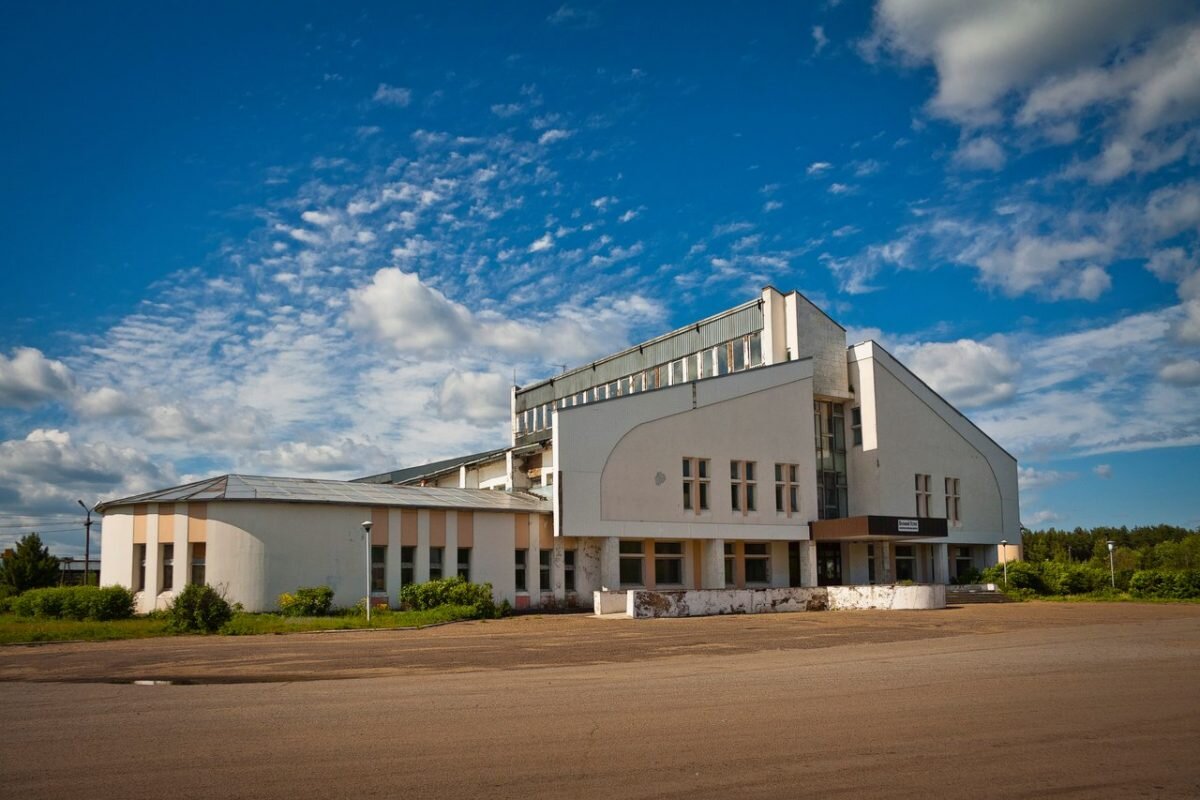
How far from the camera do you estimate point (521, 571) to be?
35.5 metres

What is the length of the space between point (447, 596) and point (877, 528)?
64.5 ft

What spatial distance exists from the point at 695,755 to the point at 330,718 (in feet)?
14.9

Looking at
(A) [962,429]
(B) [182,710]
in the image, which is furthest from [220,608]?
(A) [962,429]

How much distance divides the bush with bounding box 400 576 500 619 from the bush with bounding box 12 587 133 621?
8.48 metres

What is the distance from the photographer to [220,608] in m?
23.6

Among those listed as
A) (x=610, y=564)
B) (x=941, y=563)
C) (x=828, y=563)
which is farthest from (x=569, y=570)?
(x=941, y=563)

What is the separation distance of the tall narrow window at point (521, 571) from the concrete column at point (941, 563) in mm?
22514

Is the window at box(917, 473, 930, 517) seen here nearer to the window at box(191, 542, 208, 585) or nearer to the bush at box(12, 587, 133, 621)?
the window at box(191, 542, 208, 585)

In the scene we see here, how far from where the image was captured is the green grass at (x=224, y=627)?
22.0 metres

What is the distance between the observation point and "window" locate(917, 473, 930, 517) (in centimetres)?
4678

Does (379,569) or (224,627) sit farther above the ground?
(379,569)

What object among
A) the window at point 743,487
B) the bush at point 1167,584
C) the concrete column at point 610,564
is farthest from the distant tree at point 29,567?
the bush at point 1167,584

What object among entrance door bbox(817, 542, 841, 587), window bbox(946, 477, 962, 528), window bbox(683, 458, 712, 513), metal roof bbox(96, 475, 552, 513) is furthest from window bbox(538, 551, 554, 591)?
window bbox(946, 477, 962, 528)

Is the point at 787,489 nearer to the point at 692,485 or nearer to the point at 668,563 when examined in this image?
the point at 692,485
